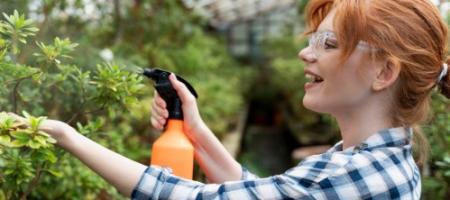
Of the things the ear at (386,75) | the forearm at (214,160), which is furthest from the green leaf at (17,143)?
the ear at (386,75)

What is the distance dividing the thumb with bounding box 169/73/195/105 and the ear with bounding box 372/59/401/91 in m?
0.47

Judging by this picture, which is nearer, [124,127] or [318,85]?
[318,85]

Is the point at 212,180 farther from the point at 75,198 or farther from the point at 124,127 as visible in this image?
the point at 124,127

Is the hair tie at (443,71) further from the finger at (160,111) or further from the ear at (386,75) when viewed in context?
the finger at (160,111)

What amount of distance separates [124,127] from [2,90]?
6.87 feet

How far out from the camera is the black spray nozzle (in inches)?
57.7

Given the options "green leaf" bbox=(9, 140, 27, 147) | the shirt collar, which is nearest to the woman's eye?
the shirt collar

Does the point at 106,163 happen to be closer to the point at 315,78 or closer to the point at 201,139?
the point at 201,139

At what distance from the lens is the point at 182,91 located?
1492mm

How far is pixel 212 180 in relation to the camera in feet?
5.65

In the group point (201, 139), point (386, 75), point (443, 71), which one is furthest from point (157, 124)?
point (443, 71)

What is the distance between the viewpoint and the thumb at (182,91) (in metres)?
1.47

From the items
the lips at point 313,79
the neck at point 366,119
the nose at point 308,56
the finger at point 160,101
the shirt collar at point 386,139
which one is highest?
the nose at point 308,56

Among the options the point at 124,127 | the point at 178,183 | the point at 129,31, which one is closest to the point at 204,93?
the point at 129,31
